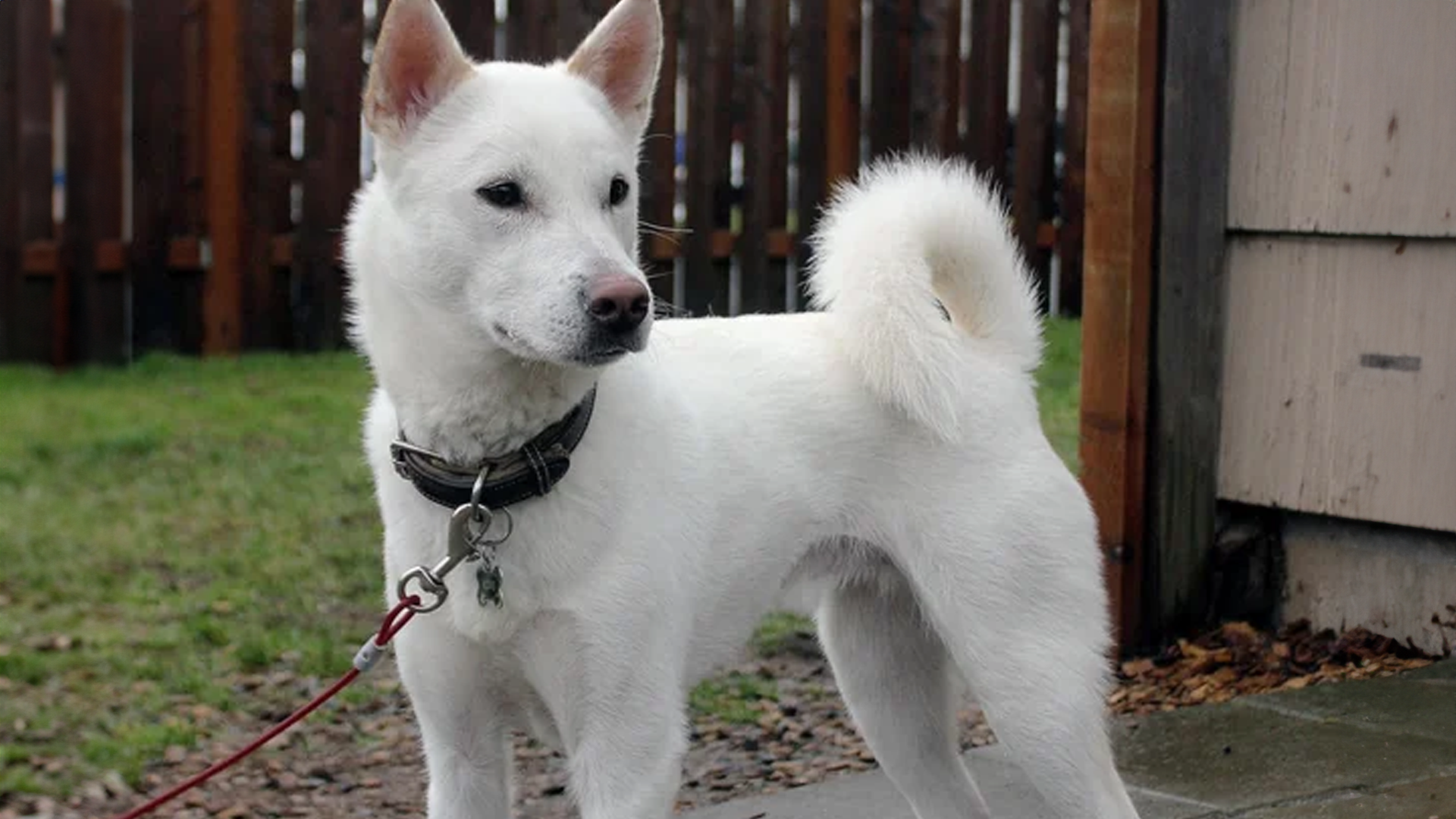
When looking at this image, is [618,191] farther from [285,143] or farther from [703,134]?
[703,134]

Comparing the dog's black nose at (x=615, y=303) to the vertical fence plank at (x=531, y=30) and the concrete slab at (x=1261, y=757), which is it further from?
the vertical fence plank at (x=531, y=30)

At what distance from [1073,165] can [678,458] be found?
774 centimetres

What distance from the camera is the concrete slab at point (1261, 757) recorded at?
411cm

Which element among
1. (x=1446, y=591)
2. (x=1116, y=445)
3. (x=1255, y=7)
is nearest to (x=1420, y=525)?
(x=1446, y=591)

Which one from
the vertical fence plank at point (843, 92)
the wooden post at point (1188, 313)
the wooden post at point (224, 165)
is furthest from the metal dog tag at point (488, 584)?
the vertical fence plank at point (843, 92)

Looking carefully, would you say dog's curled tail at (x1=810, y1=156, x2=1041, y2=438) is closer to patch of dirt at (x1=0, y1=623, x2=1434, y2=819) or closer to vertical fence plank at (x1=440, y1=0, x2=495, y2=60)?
patch of dirt at (x1=0, y1=623, x2=1434, y2=819)

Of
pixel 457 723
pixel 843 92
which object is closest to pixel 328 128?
pixel 843 92

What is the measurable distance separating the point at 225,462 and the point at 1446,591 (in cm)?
424

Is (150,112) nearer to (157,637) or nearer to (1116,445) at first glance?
(157,637)

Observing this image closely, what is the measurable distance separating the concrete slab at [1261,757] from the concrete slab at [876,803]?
10 cm

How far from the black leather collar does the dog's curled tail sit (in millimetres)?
661

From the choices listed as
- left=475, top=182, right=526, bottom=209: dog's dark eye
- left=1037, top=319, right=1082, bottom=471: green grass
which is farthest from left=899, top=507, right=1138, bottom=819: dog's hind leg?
left=1037, top=319, right=1082, bottom=471: green grass

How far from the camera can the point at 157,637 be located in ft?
17.9

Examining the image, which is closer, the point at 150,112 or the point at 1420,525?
the point at 1420,525
